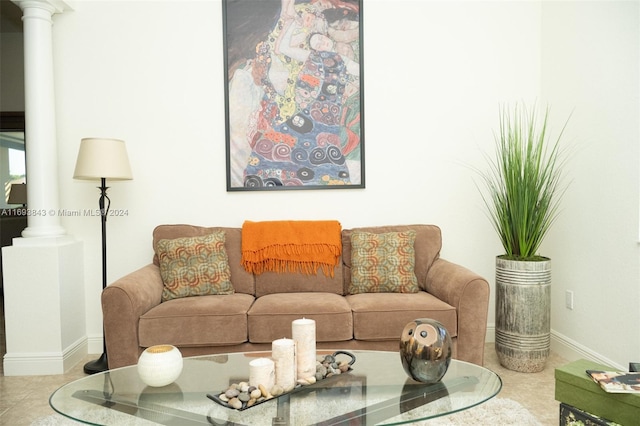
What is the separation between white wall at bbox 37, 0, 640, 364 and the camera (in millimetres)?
3408

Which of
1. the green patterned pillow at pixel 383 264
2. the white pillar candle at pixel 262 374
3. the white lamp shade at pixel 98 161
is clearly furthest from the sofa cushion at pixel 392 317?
the white lamp shade at pixel 98 161

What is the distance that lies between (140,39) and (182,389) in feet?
8.74

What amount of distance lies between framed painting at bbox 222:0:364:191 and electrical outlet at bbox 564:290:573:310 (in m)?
1.62

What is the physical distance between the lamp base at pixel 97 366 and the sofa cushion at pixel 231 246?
70 centimetres

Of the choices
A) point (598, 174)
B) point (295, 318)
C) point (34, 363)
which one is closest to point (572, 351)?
point (598, 174)

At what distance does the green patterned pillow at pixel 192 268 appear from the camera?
2.92m

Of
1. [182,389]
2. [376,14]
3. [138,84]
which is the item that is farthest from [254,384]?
[376,14]

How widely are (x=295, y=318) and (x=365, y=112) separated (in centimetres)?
166

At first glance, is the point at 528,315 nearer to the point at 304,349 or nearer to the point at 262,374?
the point at 304,349

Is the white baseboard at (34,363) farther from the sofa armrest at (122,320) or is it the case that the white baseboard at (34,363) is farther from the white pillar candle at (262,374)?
the white pillar candle at (262,374)

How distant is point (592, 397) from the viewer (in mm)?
1751

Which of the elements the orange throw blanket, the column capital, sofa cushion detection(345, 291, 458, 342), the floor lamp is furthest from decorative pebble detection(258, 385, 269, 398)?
the column capital

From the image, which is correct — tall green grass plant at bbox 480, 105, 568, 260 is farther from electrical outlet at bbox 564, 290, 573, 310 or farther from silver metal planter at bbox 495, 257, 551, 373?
electrical outlet at bbox 564, 290, 573, 310

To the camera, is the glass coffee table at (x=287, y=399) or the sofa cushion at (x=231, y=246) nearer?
the glass coffee table at (x=287, y=399)
